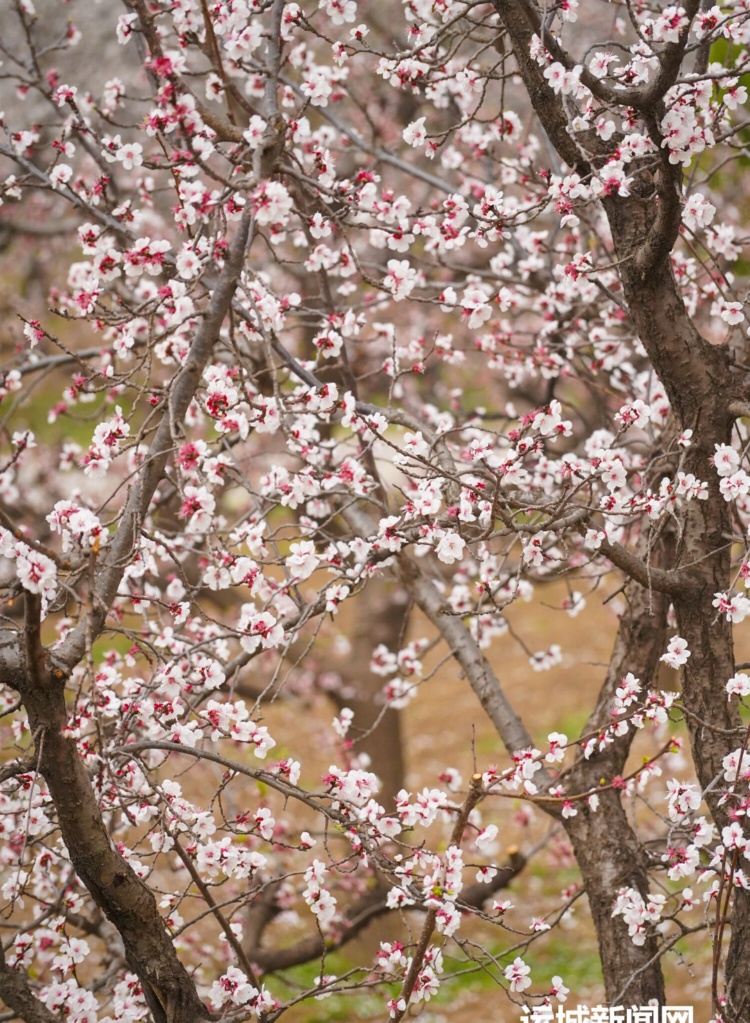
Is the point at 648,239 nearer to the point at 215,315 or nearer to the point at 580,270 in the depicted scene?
the point at 580,270

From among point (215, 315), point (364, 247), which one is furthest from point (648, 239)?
point (364, 247)

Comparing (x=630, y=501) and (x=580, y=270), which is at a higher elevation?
(x=580, y=270)

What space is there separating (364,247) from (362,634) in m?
4.75

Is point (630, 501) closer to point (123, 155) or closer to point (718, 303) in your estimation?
point (718, 303)

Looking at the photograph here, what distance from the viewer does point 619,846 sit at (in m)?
3.71

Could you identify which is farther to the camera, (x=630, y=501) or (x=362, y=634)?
(x=362, y=634)

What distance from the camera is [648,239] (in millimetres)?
3141

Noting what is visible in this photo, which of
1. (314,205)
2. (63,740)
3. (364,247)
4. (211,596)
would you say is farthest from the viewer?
(364,247)

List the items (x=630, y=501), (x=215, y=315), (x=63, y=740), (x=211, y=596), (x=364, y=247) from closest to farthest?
(x=63, y=740) < (x=215, y=315) < (x=630, y=501) < (x=211, y=596) < (x=364, y=247)

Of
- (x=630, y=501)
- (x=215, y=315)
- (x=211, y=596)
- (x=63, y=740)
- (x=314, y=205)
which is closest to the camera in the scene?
(x=63, y=740)

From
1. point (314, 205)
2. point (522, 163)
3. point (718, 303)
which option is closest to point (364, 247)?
point (522, 163)

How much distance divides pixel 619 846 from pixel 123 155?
10.4 feet

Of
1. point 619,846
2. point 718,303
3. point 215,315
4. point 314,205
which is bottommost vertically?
point 619,846

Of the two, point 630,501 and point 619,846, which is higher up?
point 630,501
